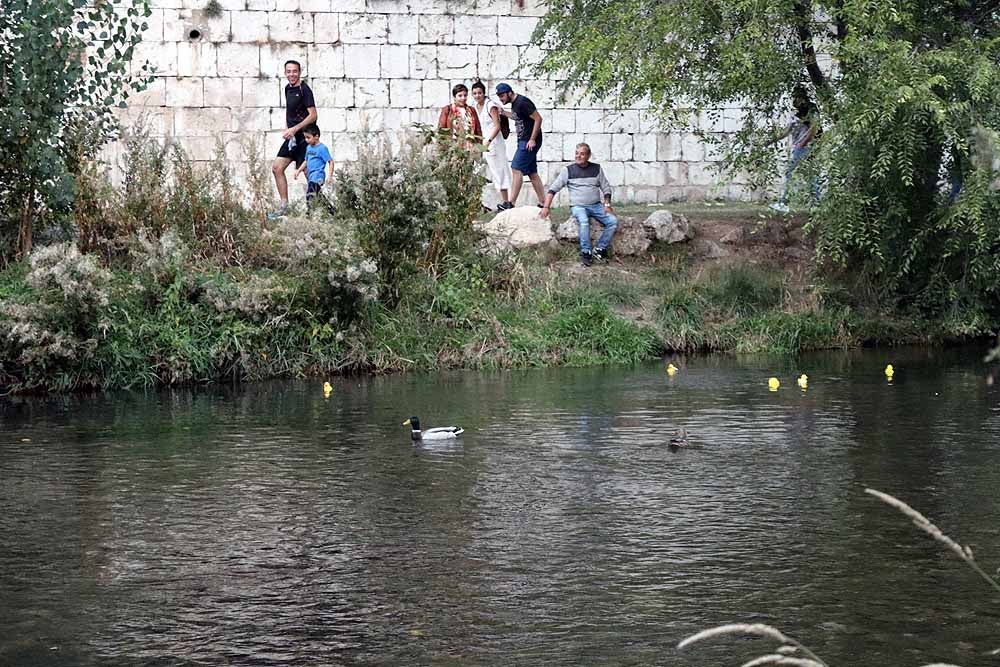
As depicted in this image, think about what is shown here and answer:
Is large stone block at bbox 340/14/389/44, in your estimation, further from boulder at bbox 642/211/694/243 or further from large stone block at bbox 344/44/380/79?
boulder at bbox 642/211/694/243

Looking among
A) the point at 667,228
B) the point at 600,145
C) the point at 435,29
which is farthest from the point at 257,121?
the point at 667,228

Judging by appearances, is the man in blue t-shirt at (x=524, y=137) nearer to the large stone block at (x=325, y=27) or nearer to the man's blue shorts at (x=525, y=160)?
the man's blue shorts at (x=525, y=160)

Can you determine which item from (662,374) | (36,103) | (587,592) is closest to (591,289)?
(662,374)

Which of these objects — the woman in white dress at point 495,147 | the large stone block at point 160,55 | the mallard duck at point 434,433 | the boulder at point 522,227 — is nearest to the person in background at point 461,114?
the woman in white dress at point 495,147

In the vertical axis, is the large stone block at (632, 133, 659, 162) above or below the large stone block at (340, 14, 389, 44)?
below

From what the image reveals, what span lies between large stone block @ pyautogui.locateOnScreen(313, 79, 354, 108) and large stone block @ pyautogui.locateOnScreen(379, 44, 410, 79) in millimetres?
531

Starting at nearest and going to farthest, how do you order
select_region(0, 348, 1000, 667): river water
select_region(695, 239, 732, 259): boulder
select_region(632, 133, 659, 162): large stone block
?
select_region(0, 348, 1000, 667): river water, select_region(695, 239, 732, 259): boulder, select_region(632, 133, 659, 162): large stone block

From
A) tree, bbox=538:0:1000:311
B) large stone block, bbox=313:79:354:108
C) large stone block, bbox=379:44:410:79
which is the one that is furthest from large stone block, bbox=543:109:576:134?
tree, bbox=538:0:1000:311

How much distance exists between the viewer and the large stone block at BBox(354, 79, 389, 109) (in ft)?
75.2

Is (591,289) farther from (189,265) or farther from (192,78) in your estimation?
(192,78)

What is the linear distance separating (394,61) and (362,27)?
675 mm

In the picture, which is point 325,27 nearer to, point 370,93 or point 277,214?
point 370,93

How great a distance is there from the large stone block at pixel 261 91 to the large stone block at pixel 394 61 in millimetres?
1121

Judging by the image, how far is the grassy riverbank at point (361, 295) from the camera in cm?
1558
